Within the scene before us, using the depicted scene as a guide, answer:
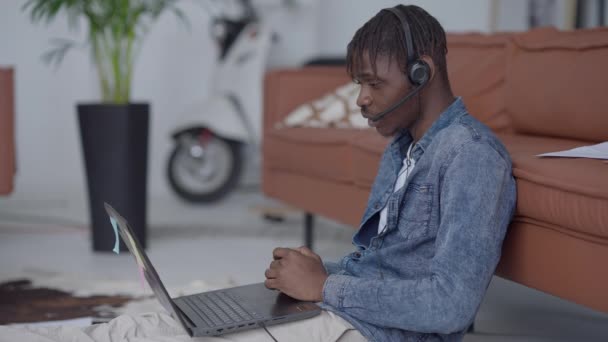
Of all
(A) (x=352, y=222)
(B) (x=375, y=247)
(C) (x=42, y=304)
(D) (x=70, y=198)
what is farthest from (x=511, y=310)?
(D) (x=70, y=198)

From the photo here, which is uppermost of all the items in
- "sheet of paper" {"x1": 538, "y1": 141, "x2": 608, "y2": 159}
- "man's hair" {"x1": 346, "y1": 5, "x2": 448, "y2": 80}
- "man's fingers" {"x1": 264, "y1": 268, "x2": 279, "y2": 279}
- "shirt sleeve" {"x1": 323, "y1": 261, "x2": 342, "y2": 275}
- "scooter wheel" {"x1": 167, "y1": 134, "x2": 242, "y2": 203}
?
"man's hair" {"x1": 346, "y1": 5, "x2": 448, "y2": 80}

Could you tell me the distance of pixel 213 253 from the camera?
3039 millimetres

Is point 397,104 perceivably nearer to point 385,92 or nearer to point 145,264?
point 385,92

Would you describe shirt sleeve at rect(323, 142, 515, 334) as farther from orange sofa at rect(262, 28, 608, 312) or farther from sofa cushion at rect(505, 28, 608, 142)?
sofa cushion at rect(505, 28, 608, 142)

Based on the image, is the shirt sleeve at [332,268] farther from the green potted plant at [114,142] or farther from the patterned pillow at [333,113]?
the green potted plant at [114,142]

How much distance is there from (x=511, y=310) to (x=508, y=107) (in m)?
0.59

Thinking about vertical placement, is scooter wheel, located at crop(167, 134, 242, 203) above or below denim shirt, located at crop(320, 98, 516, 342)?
below

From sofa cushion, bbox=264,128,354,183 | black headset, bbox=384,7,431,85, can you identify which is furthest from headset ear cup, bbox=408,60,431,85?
sofa cushion, bbox=264,128,354,183

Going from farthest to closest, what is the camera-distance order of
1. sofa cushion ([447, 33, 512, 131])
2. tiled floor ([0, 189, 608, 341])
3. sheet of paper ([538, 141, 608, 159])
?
sofa cushion ([447, 33, 512, 131]) < tiled floor ([0, 189, 608, 341]) < sheet of paper ([538, 141, 608, 159])

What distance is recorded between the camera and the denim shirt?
1.07m

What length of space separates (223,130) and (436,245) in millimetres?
3031

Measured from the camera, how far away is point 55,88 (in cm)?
465

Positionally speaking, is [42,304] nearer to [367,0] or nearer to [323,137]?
[323,137]

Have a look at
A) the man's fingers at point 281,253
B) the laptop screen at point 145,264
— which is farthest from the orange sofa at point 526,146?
the laptop screen at point 145,264
